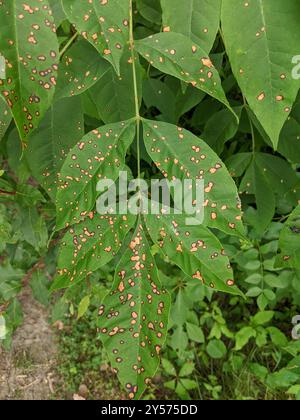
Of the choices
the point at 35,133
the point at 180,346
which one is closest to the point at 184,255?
the point at 35,133

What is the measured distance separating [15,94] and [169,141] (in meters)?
0.32

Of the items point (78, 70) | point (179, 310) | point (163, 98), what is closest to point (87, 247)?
point (78, 70)

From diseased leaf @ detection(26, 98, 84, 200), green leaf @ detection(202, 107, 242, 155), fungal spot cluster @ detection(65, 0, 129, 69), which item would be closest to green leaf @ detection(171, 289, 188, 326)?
green leaf @ detection(202, 107, 242, 155)

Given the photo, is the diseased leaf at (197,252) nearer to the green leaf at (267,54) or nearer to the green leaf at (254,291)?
the green leaf at (267,54)

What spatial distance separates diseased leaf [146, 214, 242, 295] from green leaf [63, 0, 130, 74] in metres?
0.34

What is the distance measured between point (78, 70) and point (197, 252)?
1.52 ft

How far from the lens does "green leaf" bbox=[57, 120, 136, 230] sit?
91 cm

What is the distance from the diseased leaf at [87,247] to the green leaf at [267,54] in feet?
1.19

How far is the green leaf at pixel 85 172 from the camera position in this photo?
0.91 meters

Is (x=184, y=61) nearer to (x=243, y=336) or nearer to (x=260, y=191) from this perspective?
(x=260, y=191)

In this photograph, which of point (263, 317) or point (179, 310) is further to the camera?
point (263, 317)

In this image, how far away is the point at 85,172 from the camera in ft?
3.04
